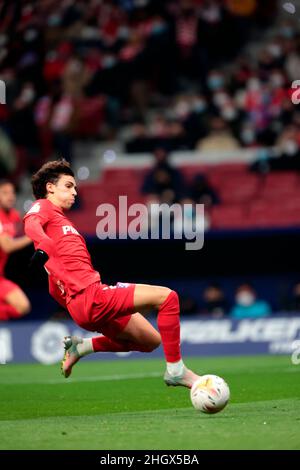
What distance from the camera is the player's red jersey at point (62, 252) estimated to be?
866 centimetres

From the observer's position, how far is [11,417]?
29.9 feet

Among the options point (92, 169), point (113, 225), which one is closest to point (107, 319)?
point (113, 225)

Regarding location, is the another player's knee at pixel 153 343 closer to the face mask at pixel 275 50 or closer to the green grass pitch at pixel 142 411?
the green grass pitch at pixel 142 411

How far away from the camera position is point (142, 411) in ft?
30.6

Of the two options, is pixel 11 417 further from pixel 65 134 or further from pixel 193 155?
pixel 65 134

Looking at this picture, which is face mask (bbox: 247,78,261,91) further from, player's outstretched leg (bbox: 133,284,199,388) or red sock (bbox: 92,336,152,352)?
player's outstretched leg (bbox: 133,284,199,388)

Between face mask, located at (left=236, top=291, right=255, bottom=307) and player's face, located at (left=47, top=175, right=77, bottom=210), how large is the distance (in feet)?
34.5

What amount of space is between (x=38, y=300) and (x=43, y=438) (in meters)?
14.5

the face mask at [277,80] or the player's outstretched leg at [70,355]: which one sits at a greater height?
the face mask at [277,80]

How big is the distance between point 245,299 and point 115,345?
10005mm

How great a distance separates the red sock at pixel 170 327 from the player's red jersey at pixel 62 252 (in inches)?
24.2

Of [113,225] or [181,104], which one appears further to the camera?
[181,104]

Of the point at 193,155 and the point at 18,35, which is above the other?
the point at 18,35

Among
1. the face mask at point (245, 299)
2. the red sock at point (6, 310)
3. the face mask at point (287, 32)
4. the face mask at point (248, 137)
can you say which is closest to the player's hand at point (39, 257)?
the red sock at point (6, 310)
